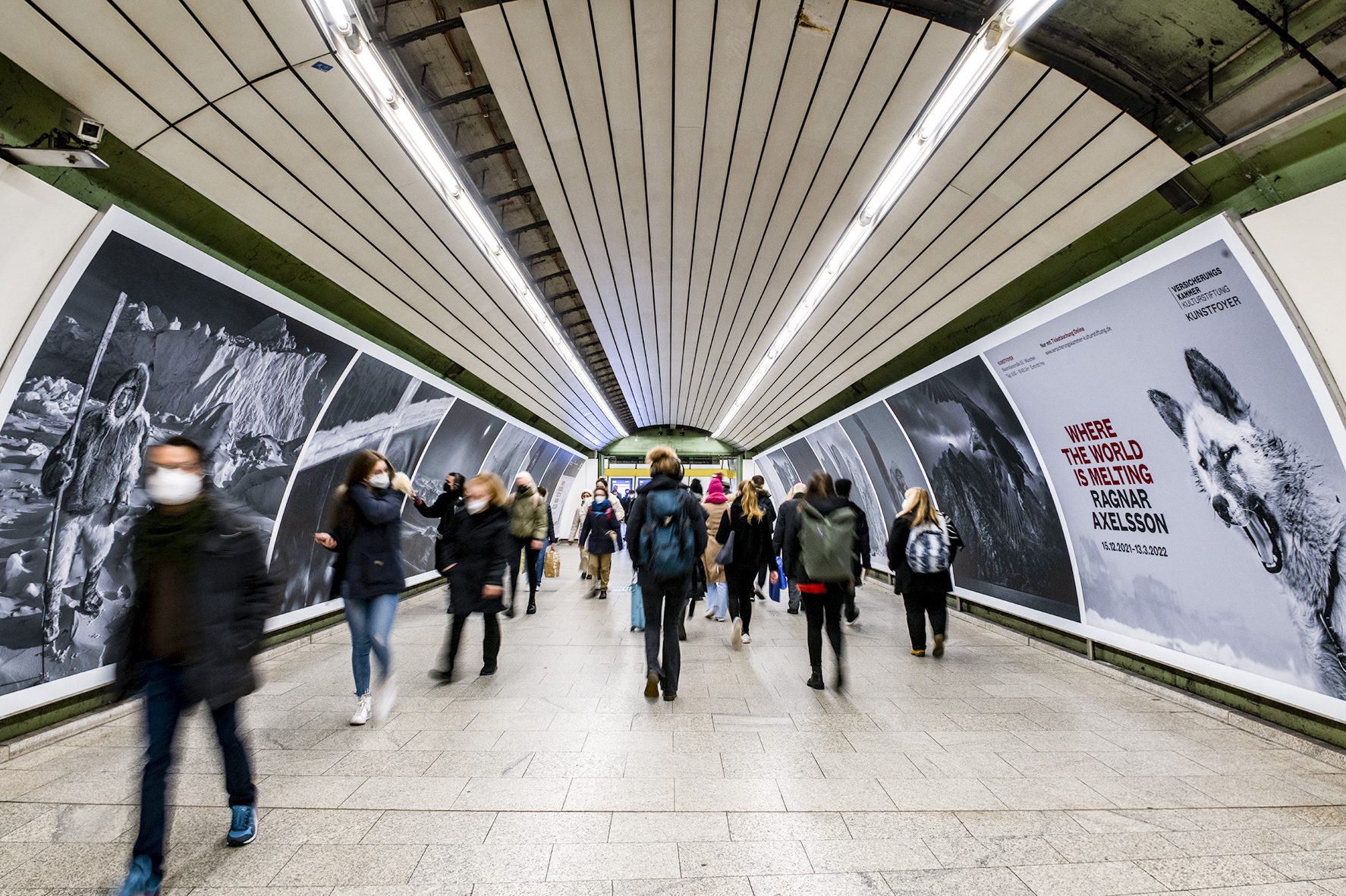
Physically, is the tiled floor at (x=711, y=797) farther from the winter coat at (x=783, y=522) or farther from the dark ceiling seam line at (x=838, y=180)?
the dark ceiling seam line at (x=838, y=180)


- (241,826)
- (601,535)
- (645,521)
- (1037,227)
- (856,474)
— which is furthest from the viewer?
(856,474)

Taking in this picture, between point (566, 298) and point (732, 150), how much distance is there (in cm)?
610

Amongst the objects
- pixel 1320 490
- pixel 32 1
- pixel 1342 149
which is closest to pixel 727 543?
Answer: pixel 1320 490

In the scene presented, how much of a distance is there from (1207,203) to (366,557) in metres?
5.95

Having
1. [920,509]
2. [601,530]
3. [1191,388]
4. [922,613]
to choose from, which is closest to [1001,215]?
[1191,388]

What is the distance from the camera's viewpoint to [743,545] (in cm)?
666

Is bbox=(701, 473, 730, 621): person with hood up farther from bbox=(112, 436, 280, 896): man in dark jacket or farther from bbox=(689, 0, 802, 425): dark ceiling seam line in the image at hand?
bbox=(112, 436, 280, 896): man in dark jacket

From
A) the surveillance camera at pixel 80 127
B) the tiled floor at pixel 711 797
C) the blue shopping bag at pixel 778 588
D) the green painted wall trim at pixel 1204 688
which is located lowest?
the tiled floor at pixel 711 797

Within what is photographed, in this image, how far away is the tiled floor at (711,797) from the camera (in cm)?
254

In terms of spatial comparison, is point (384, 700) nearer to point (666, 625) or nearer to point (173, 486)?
point (666, 625)

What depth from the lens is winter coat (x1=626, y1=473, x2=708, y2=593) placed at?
4770 millimetres

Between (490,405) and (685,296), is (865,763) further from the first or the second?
(490,405)

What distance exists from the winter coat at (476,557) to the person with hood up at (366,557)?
0.75m

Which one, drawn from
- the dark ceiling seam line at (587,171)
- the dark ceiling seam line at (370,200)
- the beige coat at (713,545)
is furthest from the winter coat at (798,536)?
the dark ceiling seam line at (370,200)
